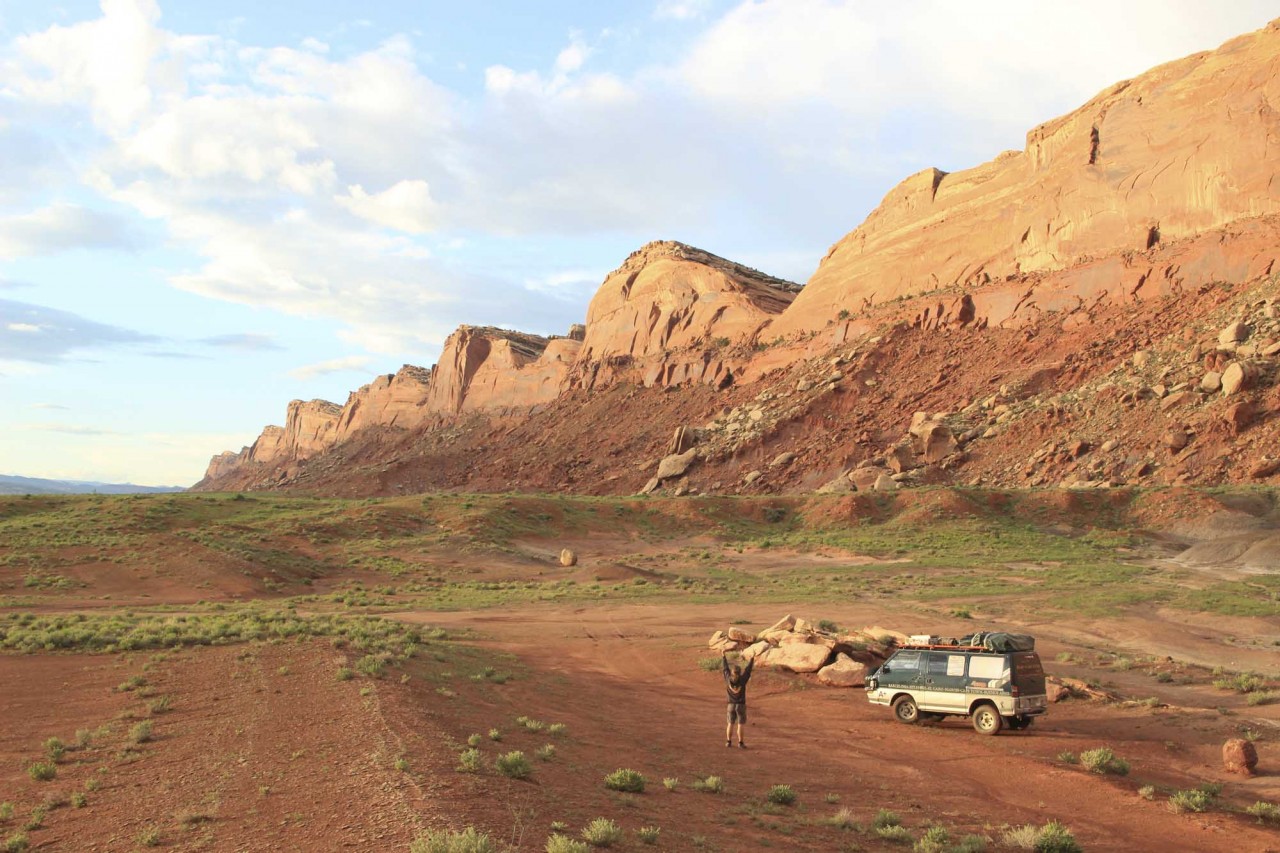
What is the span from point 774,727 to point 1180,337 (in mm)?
45479

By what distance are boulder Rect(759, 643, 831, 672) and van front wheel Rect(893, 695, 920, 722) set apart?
3508mm

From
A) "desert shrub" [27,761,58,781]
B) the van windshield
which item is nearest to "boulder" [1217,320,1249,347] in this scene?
the van windshield

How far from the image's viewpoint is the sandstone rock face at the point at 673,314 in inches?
3327

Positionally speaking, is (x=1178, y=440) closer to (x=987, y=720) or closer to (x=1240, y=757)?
(x=987, y=720)

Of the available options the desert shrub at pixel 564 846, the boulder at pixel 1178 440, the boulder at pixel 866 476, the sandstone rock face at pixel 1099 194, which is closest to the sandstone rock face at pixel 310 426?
the sandstone rock face at pixel 1099 194

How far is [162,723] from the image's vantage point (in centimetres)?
1307

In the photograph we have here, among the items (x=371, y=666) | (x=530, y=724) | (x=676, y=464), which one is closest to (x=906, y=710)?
(x=530, y=724)

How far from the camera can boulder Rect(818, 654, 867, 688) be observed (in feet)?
64.5

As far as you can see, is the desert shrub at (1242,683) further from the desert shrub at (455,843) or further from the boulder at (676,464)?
the boulder at (676,464)

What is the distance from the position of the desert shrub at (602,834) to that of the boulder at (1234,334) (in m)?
49.2

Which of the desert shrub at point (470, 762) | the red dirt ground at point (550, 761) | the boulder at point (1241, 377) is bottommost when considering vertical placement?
the red dirt ground at point (550, 761)

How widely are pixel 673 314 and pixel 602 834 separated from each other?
8499 centimetres

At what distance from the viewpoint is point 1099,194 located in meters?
60.0

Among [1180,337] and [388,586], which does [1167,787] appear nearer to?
[388,586]
